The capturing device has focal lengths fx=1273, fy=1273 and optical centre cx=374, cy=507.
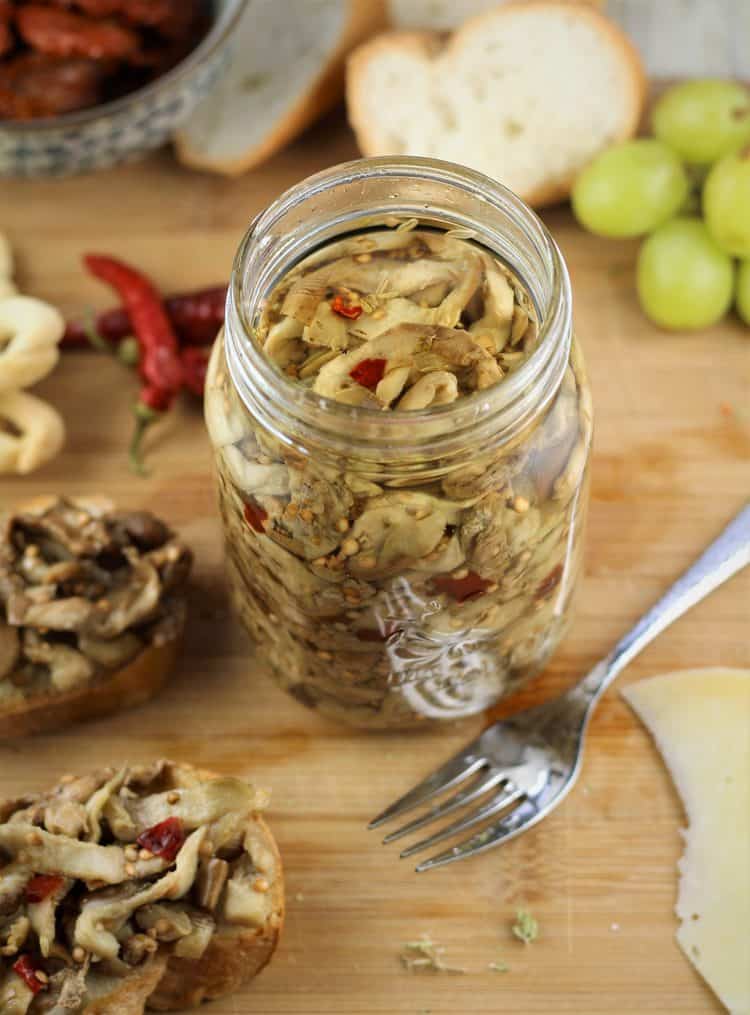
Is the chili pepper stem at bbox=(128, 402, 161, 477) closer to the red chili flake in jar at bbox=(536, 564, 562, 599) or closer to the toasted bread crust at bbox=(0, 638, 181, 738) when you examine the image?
the toasted bread crust at bbox=(0, 638, 181, 738)

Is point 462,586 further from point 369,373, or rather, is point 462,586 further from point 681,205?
point 681,205

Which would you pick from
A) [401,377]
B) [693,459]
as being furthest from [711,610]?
[401,377]

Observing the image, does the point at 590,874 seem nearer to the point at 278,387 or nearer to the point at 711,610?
the point at 711,610

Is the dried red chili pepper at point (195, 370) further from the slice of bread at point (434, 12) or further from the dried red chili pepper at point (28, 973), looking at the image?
the dried red chili pepper at point (28, 973)

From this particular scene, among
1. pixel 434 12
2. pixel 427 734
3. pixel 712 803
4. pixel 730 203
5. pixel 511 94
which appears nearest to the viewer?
pixel 712 803

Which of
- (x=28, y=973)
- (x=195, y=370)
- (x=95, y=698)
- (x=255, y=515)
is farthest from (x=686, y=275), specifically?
(x=28, y=973)
